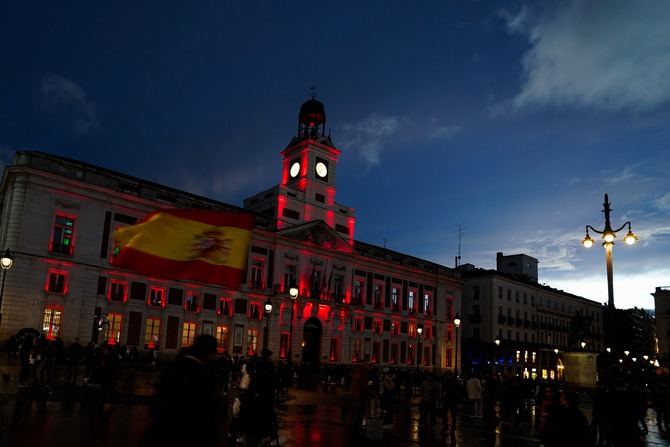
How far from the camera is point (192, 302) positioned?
4669cm

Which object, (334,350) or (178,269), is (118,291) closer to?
(334,350)

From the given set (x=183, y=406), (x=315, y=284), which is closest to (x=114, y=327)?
(x=315, y=284)

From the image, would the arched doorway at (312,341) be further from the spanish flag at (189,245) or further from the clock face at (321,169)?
the spanish flag at (189,245)

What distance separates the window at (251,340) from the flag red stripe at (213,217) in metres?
40.9

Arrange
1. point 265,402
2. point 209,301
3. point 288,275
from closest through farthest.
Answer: point 265,402 < point 209,301 < point 288,275

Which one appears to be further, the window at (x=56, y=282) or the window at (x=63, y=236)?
the window at (x=63, y=236)

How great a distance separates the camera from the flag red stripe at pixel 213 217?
33.9 feet

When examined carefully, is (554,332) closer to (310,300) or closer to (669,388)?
(310,300)

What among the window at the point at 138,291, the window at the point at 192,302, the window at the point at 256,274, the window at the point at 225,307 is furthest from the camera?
the window at the point at 256,274

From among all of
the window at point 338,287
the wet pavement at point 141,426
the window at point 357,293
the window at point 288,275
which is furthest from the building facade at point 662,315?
the wet pavement at point 141,426

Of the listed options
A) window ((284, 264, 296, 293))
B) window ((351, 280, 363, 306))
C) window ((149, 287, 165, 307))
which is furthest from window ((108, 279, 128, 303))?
window ((351, 280, 363, 306))

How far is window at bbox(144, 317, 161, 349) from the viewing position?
141ft

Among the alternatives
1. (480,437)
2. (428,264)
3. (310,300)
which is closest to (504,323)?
(428,264)

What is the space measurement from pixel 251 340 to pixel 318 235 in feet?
42.5
